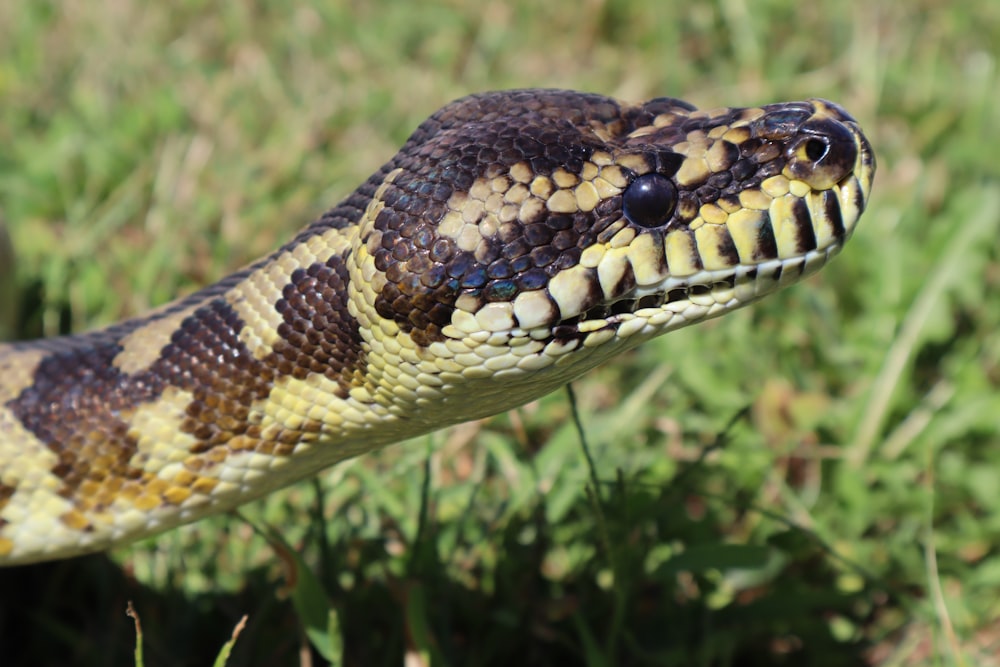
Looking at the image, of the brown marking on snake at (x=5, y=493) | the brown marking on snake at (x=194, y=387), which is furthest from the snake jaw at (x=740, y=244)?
the brown marking on snake at (x=5, y=493)

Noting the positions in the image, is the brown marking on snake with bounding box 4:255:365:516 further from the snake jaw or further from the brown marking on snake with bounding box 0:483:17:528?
the snake jaw

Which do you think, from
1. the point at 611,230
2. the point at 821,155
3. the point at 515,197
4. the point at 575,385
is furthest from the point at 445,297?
the point at 575,385

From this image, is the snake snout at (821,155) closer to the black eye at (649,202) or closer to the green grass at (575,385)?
the black eye at (649,202)

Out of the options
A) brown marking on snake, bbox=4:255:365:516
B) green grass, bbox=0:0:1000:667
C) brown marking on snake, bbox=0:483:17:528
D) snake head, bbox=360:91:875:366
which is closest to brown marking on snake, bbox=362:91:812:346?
snake head, bbox=360:91:875:366

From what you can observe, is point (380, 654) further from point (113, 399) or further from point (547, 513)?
point (113, 399)

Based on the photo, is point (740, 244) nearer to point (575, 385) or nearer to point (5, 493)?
point (575, 385)

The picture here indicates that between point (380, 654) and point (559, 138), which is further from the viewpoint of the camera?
point (380, 654)

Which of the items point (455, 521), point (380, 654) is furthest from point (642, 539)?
point (380, 654)
